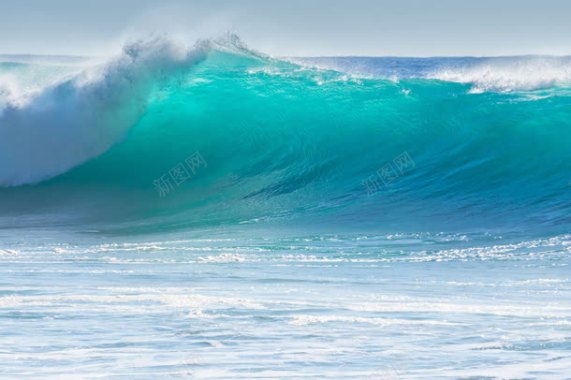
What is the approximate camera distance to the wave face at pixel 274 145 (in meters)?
10.8

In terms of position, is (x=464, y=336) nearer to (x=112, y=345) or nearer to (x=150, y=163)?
(x=112, y=345)

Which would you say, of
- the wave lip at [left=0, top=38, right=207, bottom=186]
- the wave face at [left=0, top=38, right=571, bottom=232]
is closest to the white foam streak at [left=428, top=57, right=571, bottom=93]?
the wave face at [left=0, top=38, right=571, bottom=232]

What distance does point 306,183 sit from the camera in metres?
12.1

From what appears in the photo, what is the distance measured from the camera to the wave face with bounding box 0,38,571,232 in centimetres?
1080

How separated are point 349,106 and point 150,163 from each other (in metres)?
3.43

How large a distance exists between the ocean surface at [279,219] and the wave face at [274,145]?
4 centimetres

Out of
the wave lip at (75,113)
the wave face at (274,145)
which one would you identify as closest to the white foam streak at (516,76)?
the wave face at (274,145)

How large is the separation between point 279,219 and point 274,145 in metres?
3.58

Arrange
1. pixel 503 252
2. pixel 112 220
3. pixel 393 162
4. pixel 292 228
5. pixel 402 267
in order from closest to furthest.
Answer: pixel 402 267, pixel 503 252, pixel 292 228, pixel 112 220, pixel 393 162

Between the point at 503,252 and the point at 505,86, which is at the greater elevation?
the point at 505,86

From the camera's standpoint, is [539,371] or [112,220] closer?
[539,371]

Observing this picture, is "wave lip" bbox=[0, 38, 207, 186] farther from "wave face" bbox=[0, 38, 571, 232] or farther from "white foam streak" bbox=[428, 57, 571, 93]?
"white foam streak" bbox=[428, 57, 571, 93]

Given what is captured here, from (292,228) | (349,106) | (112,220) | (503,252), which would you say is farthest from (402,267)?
(349,106)

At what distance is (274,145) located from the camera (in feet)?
45.1
